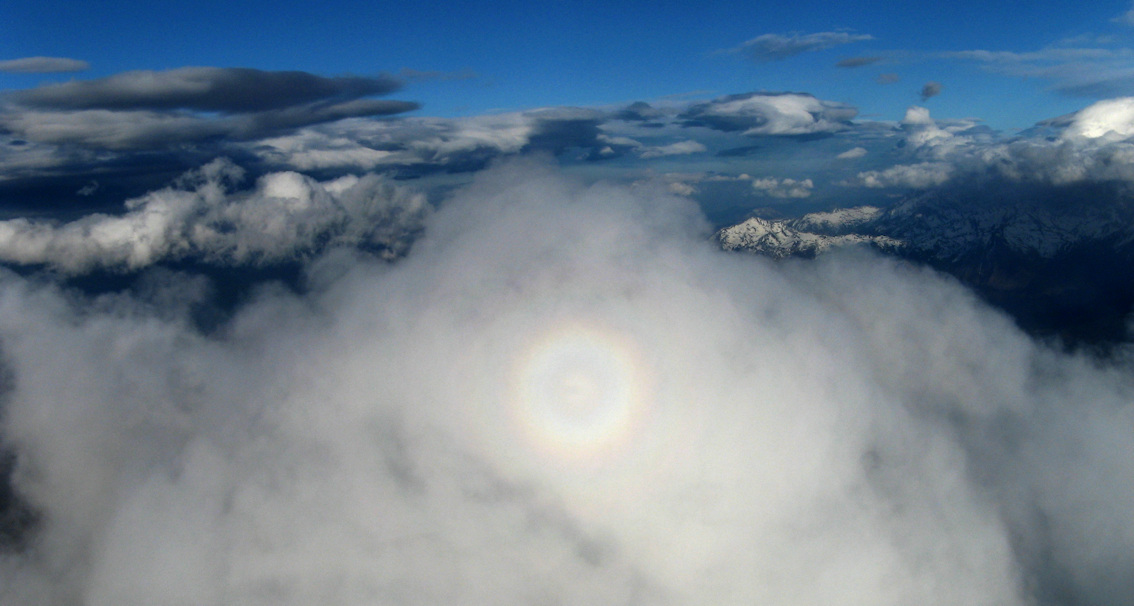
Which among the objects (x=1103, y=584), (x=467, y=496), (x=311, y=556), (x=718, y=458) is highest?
(x=718, y=458)

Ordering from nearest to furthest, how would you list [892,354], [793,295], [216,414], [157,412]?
[793,295]
[216,414]
[157,412]
[892,354]

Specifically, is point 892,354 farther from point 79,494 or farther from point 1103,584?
point 79,494

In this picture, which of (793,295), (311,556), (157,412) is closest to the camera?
(311,556)

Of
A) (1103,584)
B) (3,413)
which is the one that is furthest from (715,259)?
(3,413)

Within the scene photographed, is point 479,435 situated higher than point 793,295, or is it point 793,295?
point 793,295

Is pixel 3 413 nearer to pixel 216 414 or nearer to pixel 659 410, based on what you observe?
pixel 216 414

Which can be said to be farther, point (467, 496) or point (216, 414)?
point (216, 414)
